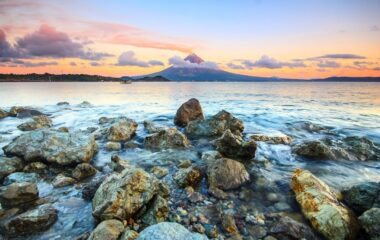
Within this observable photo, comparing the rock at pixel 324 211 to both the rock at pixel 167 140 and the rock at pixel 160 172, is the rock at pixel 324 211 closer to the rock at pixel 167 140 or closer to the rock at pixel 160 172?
the rock at pixel 160 172

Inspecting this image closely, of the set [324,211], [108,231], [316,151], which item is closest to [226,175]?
[324,211]

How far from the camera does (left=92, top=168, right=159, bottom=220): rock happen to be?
19.9 feet

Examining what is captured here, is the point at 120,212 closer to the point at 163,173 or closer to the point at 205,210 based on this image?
the point at 205,210

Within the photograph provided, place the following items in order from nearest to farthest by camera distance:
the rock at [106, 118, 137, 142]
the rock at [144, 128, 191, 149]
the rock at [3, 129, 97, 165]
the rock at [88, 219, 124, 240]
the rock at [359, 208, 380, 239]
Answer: the rock at [88, 219, 124, 240], the rock at [359, 208, 380, 239], the rock at [3, 129, 97, 165], the rock at [144, 128, 191, 149], the rock at [106, 118, 137, 142]

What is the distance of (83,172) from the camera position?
9.05 meters

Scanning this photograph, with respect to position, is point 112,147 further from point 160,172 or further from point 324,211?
point 324,211

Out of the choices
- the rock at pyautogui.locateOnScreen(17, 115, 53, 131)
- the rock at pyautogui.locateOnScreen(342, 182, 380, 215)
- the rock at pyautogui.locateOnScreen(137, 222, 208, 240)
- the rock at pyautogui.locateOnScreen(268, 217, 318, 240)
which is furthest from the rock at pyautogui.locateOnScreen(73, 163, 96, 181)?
the rock at pyautogui.locateOnScreen(17, 115, 53, 131)

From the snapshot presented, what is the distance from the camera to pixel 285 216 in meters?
6.48

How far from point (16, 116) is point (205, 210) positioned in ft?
81.7

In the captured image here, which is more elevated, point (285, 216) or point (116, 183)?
point (116, 183)

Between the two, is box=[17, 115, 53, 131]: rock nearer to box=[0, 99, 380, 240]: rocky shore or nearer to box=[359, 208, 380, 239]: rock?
box=[0, 99, 380, 240]: rocky shore

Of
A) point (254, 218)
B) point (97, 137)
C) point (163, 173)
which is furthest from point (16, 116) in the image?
point (254, 218)

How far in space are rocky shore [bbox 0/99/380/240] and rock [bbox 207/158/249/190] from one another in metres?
0.03

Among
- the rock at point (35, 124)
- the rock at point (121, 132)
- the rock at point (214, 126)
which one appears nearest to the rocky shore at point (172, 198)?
the rock at point (121, 132)
